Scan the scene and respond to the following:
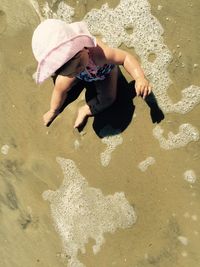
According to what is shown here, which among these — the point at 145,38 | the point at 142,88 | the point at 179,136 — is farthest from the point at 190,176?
the point at 145,38

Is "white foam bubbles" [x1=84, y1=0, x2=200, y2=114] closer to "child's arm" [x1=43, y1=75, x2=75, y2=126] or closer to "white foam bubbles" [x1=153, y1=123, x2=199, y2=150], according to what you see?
"white foam bubbles" [x1=153, y1=123, x2=199, y2=150]

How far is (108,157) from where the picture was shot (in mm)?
3324

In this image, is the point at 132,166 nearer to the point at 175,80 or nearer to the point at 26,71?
the point at 175,80

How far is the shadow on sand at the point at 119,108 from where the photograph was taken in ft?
10.7

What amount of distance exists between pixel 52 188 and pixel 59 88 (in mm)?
740

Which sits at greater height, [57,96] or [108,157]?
[57,96]

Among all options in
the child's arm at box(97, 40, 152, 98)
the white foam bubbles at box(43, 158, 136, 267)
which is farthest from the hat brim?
the white foam bubbles at box(43, 158, 136, 267)

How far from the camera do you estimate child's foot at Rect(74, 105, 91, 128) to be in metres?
3.29

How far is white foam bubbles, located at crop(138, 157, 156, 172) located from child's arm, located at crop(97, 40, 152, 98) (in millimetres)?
532

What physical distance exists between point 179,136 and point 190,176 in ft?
0.92

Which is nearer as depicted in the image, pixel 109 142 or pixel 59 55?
pixel 59 55

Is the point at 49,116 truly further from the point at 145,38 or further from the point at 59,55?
the point at 59,55

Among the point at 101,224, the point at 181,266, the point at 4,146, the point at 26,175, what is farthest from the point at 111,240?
the point at 4,146

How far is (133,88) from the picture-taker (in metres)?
3.25
